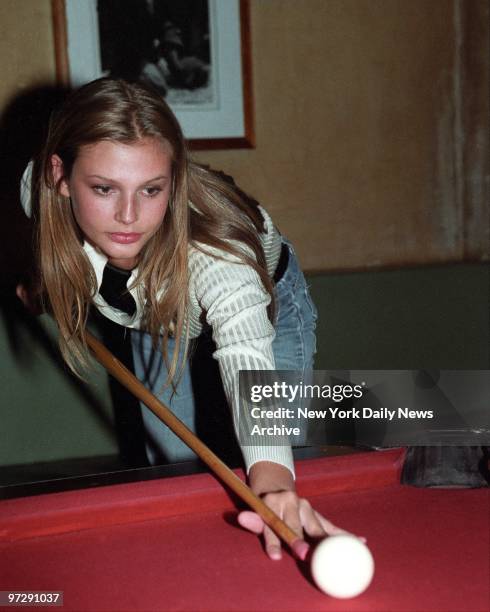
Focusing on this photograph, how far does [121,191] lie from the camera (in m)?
1.39

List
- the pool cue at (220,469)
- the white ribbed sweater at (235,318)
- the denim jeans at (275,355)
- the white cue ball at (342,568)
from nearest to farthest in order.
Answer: the white cue ball at (342,568), the pool cue at (220,469), the white ribbed sweater at (235,318), the denim jeans at (275,355)

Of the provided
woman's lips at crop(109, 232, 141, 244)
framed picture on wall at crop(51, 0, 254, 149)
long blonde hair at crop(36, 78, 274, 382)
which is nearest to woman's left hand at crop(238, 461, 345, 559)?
long blonde hair at crop(36, 78, 274, 382)

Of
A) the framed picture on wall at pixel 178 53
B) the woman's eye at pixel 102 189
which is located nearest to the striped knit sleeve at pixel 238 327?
the woman's eye at pixel 102 189

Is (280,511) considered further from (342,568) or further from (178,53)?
(178,53)

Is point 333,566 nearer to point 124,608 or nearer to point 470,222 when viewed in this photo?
point 124,608

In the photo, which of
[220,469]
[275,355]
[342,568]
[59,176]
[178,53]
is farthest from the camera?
[178,53]

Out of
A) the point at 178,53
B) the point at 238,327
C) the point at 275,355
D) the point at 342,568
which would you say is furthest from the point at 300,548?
the point at 178,53

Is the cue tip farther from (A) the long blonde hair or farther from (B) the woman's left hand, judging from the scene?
(A) the long blonde hair

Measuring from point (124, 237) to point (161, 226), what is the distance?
3.8 inches

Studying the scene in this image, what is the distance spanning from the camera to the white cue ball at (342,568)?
35.1 inches

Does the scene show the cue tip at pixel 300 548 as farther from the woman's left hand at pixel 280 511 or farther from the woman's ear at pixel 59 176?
the woman's ear at pixel 59 176

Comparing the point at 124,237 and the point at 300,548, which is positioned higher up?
the point at 124,237

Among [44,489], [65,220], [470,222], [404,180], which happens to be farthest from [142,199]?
[470,222]

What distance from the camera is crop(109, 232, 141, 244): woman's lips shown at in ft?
4.77
